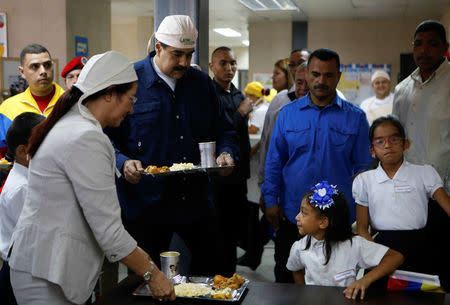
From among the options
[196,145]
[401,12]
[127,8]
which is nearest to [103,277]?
[196,145]

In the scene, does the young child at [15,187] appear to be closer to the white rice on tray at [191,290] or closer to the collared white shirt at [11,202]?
the collared white shirt at [11,202]

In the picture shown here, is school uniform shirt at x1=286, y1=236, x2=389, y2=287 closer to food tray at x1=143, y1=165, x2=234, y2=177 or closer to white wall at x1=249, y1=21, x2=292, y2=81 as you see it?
food tray at x1=143, y1=165, x2=234, y2=177

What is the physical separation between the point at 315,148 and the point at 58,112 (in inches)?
62.0

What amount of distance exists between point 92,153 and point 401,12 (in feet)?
30.9

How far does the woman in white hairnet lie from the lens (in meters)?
1.59

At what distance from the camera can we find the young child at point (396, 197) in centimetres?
251

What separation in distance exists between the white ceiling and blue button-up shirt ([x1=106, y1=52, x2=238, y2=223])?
6.32m

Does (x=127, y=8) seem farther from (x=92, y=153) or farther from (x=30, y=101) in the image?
(x=92, y=153)

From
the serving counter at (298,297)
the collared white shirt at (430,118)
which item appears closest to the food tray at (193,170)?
the serving counter at (298,297)

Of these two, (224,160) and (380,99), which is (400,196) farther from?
(380,99)

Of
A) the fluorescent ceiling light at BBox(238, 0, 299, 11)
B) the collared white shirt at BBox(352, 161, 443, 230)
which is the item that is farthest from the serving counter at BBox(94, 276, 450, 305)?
the fluorescent ceiling light at BBox(238, 0, 299, 11)

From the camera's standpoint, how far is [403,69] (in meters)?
10.4

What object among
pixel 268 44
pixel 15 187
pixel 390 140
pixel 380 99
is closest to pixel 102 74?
pixel 15 187

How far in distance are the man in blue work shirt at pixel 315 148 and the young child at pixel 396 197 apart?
0.57ft
